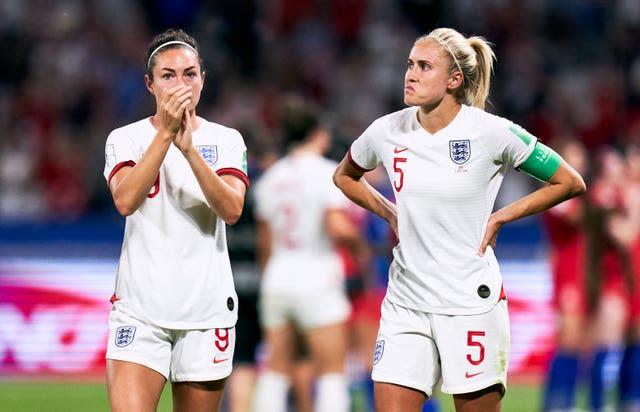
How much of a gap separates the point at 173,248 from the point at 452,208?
129 cm

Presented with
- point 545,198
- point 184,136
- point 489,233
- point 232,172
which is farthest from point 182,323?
point 545,198

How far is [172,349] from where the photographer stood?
535 cm

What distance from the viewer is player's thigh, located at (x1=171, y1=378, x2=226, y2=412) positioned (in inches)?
209

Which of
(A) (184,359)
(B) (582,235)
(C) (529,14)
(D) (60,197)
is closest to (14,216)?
(D) (60,197)

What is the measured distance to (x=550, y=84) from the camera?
16734 mm

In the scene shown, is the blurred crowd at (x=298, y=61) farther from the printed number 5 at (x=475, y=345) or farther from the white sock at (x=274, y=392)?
the printed number 5 at (x=475, y=345)

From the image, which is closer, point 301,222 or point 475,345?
point 475,345

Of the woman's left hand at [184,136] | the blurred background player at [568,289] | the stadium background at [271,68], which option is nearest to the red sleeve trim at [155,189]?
the woman's left hand at [184,136]

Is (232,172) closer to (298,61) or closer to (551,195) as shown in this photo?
(551,195)

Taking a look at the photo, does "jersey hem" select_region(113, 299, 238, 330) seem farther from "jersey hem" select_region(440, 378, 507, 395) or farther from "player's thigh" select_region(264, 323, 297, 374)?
"player's thigh" select_region(264, 323, 297, 374)

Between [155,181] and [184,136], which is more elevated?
[184,136]

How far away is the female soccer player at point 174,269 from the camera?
5.25m

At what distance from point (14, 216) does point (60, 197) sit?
1.19 meters

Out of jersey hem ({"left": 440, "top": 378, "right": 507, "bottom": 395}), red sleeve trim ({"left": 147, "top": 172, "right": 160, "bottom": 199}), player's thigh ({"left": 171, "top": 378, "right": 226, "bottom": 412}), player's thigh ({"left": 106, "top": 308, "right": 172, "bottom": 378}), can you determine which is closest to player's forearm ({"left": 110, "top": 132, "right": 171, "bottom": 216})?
red sleeve trim ({"left": 147, "top": 172, "right": 160, "bottom": 199})
